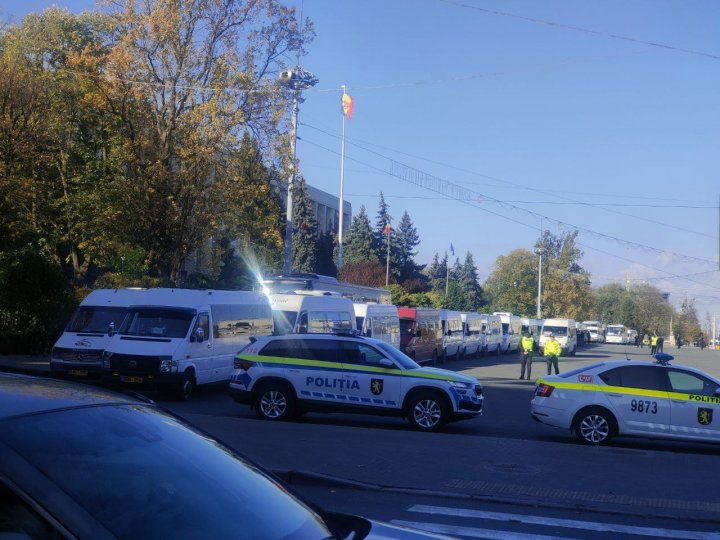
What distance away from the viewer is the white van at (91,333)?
21.8 m

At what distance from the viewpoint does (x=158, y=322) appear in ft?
70.6

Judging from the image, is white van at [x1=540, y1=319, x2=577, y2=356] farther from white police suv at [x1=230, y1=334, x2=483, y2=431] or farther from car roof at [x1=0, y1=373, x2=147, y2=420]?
car roof at [x1=0, y1=373, x2=147, y2=420]

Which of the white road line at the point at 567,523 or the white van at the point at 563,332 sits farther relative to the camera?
Result: the white van at the point at 563,332

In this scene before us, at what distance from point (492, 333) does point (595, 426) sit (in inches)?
1674

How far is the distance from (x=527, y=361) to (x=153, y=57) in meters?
18.3

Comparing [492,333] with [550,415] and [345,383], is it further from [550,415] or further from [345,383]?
[550,415]

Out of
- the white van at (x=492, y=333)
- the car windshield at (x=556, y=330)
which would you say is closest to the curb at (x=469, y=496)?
the white van at (x=492, y=333)

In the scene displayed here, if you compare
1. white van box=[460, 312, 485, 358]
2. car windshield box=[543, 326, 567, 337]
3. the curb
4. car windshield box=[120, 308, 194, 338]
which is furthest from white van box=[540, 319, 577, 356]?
the curb

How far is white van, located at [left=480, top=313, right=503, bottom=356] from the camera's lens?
183 feet

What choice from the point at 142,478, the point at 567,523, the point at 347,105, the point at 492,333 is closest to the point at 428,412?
the point at 567,523

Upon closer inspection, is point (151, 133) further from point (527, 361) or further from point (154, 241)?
point (527, 361)

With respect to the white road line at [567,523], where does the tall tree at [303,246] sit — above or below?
above

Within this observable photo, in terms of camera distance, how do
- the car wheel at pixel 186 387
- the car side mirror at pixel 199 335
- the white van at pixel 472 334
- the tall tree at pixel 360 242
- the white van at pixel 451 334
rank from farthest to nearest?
the tall tree at pixel 360 242 → the white van at pixel 472 334 → the white van at pixel 451 334 → the car side mirror at pixel 199 335 → the car wheel at pixel 186 387

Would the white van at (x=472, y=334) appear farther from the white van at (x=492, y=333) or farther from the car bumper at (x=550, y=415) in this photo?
the car bumper at (x=550, y=415)
